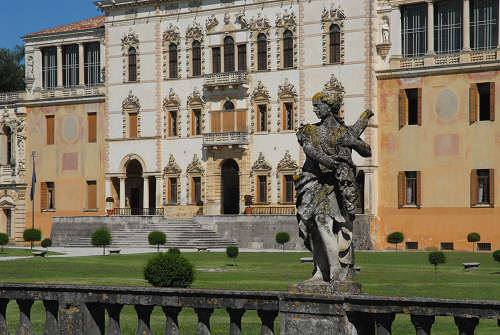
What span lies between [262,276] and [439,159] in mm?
23704

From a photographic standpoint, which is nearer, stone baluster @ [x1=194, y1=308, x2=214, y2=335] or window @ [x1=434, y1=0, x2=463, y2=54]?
stone baluster @ [x1=194, y1=308, x2=214, y2=335]

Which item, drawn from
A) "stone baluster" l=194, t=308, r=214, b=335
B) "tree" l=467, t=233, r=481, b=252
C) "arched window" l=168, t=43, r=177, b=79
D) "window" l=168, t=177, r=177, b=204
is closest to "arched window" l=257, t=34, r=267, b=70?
"arched window" l=168, t=43, r=177, b=79

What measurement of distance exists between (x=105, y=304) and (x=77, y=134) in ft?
177

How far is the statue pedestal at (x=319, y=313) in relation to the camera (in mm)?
8430

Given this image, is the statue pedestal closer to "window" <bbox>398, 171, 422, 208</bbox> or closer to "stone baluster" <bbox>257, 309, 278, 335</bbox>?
"stone baluster" <bbox>257, 309, 278, 335</bbox>

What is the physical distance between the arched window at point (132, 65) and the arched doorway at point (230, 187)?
8439 millimetres

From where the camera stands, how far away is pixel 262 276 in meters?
28.2

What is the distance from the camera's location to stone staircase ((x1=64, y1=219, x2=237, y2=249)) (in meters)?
50.7

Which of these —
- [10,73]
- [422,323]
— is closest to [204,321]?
[422,323]

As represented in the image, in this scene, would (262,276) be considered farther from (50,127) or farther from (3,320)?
(50,127)

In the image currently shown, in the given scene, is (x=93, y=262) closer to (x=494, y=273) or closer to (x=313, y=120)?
(x=494, y=273)

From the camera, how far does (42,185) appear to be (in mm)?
63625

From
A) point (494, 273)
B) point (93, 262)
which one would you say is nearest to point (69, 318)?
point (494, 273)

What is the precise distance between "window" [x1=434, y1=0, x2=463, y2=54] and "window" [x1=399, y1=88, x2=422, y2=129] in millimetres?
2578
